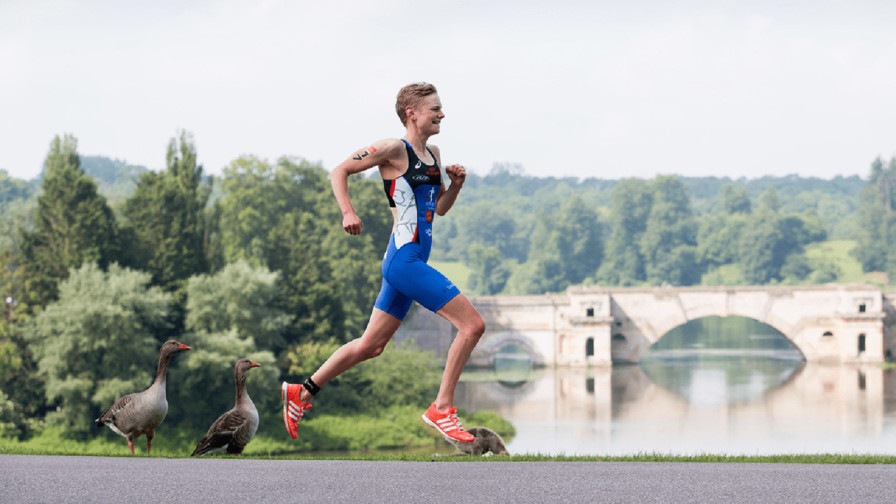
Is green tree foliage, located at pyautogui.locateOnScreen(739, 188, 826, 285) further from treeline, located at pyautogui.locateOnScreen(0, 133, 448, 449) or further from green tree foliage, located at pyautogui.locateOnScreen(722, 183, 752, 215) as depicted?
treeline, located at pyautogui.locateOnScreen(0, 133, 448, 449)

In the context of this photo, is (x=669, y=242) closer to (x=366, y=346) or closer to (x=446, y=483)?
(x=366, y=346)

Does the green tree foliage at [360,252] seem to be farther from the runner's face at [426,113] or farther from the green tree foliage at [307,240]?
the runner's face at [426,113]

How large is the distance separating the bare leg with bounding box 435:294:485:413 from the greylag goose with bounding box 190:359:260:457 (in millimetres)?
4386

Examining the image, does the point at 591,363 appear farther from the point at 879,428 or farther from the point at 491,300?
the point at 879,428

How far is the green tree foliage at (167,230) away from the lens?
43.1 meters

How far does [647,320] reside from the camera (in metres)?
80.4

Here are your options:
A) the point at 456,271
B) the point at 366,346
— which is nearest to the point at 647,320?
the point at 456,271

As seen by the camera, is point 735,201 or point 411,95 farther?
point 735,201

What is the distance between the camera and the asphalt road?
6988mm

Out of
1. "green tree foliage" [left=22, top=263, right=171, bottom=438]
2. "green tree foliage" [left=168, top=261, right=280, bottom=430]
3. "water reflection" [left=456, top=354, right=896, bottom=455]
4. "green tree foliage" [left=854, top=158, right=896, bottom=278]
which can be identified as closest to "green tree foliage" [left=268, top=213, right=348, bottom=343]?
"green tree foliage" [left=168, top=261, right=280, bottom=430]

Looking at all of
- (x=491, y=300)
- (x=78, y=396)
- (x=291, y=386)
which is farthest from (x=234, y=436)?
(x=491, y=300)

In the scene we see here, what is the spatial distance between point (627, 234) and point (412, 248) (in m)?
127

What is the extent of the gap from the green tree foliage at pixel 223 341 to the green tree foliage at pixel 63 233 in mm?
3839

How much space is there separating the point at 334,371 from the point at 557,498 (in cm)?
211
